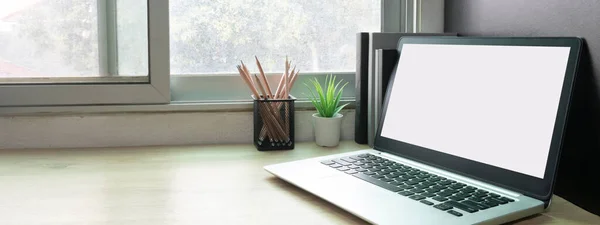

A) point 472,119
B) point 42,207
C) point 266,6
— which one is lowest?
point 42,207

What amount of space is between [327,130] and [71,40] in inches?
22.9

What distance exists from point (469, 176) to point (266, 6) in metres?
0.68

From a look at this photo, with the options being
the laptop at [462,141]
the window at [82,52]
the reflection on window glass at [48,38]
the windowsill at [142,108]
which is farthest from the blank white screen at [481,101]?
the reflection on window glass at [48,38]

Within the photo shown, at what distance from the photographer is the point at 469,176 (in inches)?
35.0

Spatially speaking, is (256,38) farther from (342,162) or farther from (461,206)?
(461,206)

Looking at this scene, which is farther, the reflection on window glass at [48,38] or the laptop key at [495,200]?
the reflection on window glass at [48,38]

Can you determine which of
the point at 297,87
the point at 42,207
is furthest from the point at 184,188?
the point at 297,87

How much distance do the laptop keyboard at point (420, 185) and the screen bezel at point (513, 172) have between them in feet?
0.14

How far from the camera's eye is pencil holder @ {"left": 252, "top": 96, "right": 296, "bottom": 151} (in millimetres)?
1217

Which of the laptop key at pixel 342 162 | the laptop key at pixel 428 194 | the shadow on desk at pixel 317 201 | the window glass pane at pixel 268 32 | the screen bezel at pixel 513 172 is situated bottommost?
the shadow on desk at pixel 317 201

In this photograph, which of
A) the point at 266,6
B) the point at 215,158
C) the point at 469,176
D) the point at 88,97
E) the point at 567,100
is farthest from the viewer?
the point at 266,6

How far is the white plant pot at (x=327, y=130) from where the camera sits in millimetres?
1265

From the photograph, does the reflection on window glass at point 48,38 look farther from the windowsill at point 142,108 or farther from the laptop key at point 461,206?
the laptop key at point 461,206

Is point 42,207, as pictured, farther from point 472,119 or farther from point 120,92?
point 472,119
